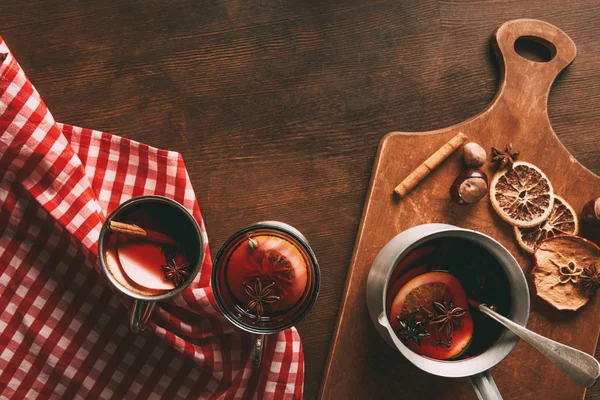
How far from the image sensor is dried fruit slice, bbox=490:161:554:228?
117 cm

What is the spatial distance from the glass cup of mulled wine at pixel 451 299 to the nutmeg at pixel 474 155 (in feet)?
0.79

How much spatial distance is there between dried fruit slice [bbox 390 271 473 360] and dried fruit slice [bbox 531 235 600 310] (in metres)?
0.28

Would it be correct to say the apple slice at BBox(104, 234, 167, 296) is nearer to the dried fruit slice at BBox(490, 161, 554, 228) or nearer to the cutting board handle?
the dried fruit slice at BBox(490, 161, 554, 228)

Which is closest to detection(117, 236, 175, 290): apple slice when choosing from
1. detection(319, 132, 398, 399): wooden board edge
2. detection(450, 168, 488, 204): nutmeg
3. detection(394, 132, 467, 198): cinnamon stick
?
detection(319, 132, 398, 399): wooden board edge

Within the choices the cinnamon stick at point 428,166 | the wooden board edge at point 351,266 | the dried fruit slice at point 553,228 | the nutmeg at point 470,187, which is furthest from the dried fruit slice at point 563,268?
the wooden board edge at point 351,266

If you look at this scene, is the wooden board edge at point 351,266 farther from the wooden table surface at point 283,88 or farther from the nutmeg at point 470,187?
the nutmeg at point 470,187

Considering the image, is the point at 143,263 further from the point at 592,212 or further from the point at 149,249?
the point at 592,212

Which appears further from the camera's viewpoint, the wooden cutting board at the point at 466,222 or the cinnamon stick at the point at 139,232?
the wooden cutting board at the point at 466,222

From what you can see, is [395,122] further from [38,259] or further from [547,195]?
[38,259]

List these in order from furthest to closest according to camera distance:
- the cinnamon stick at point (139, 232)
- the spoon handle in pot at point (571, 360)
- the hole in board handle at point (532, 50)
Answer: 1. the hole in board handle at point (532, 50)
2. the cinnamon stick at point (139, 232)
3. the spoon handle in pot at point (571, 360)

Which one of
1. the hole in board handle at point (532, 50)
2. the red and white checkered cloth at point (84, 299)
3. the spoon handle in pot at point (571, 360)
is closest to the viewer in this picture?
the spoon handle in pot at point (571, 360)

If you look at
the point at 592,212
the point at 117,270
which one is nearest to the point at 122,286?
the point at 117,270

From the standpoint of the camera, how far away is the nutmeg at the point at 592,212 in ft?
3.84

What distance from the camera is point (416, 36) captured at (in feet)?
4.27
